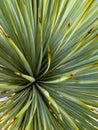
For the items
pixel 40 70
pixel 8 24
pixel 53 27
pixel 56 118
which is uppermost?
pixel 8 24

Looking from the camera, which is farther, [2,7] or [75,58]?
[75,58]

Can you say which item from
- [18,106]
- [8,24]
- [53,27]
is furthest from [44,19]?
[18,106]

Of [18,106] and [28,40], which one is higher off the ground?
[28,40]

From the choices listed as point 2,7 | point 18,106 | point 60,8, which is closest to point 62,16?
point 60,8

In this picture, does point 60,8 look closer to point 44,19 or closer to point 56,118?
point 44,19

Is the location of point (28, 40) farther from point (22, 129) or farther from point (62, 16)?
point (22, 129)

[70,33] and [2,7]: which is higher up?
[2,7]
